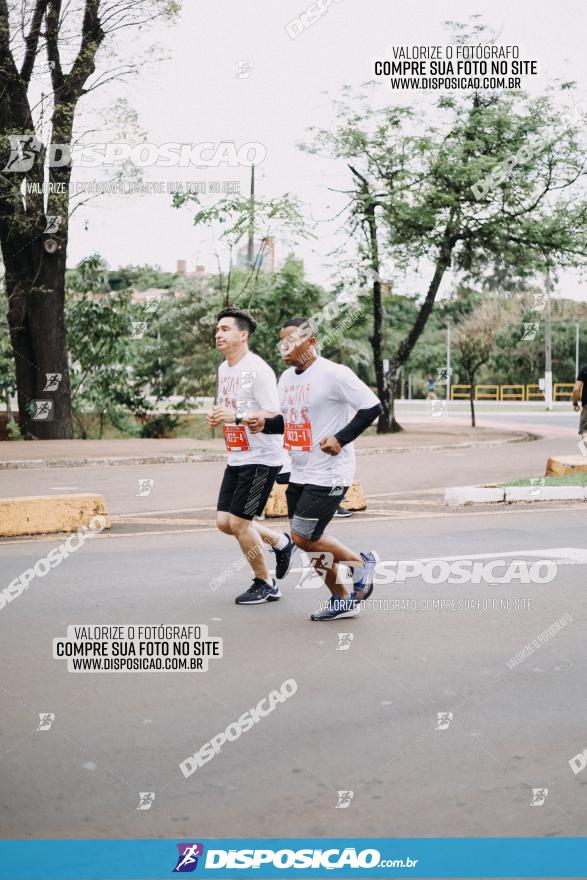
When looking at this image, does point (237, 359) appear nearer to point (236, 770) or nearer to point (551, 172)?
point (236, 770)

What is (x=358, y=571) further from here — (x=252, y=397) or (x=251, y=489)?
(x=252, y=397)

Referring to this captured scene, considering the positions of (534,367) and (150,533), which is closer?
(150,533)

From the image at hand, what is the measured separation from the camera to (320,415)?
6594 millimetres

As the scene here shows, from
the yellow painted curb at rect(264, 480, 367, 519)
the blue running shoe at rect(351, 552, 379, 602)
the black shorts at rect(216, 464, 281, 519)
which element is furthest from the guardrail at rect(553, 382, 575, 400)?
the blue running shoe at rect(351, 552, 379, 602)

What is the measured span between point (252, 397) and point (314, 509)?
946 mm

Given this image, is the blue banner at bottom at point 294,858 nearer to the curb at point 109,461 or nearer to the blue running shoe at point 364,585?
the blue running shoe at point 364,585

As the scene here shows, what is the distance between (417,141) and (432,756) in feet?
80.8

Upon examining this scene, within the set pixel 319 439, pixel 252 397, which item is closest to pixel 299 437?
pixel 319 439

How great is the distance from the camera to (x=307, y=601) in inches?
288

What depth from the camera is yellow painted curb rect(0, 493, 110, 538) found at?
10391 millimetres

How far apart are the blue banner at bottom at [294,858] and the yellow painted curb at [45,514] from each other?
23.2ft

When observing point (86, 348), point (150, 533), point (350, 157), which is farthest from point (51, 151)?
Result: point (150, 533)

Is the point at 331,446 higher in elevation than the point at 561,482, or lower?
higher

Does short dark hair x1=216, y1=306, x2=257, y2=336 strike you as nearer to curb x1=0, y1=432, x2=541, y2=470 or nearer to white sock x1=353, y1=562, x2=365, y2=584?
white sock x1=353, y1=562, x2=365, y2=584
